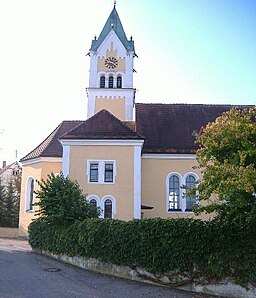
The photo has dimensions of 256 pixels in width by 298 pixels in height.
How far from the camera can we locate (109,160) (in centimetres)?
2328

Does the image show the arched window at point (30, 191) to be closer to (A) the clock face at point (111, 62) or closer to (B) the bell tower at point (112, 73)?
(B) the bell tower at point (112, 73)

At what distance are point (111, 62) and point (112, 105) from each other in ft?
14.8

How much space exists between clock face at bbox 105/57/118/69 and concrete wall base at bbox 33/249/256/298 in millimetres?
21853

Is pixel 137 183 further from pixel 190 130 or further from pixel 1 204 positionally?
pixel 1 204

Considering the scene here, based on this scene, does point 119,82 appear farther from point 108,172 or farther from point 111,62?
point 108,172

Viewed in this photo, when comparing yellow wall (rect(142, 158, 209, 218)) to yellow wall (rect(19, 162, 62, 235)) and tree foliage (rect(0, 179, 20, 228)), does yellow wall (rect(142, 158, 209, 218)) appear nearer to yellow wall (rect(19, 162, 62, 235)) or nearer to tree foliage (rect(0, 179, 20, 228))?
yellow wall (rect(19, 162, 62, 235))

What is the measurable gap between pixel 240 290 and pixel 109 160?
43.5 feet

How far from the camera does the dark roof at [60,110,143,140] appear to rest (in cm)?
2338

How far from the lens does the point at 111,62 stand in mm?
34406

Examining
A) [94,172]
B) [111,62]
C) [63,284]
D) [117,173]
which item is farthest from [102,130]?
[63,284]

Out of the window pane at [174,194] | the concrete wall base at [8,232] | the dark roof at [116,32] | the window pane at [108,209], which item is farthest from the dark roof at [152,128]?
the concrete wall base at [8,232]

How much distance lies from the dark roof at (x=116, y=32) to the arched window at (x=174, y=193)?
14.6 m

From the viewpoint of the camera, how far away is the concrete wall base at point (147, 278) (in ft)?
37.7

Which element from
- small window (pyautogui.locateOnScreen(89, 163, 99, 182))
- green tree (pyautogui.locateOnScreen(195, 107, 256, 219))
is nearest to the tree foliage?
small window (pyautogui.locateOnScreen(89, 163, 99, 182))
